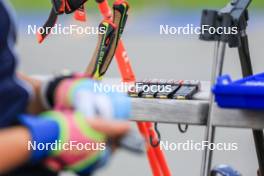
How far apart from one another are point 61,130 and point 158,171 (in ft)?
3.78

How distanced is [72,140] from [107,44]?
3.51ft

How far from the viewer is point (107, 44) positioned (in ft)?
5.53

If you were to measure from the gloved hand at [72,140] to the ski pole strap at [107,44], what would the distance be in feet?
3.34

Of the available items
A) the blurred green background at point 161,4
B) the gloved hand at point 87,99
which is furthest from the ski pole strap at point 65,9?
the gloved hand at point 87,99

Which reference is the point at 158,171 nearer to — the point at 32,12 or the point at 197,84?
the point at 197,84

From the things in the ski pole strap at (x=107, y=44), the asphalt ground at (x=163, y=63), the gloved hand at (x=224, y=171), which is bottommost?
the asphalt ground at (x=163, y=63)

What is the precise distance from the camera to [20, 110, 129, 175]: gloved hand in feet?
2.06

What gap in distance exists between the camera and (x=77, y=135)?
628 millimetres

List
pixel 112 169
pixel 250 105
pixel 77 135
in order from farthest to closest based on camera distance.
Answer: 1. pixel 112 169
2. pixel 250 105
3. pixel 77 135

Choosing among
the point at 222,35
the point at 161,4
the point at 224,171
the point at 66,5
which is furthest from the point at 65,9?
the point at 161,4

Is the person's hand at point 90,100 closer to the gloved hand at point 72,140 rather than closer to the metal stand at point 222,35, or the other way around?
the gloved hand at point 72,140

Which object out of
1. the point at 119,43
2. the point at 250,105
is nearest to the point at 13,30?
the point at 250,105

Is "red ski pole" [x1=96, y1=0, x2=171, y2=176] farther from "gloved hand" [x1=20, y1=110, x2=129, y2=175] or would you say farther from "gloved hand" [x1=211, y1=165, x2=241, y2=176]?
"gloved hand" [x1=20, y1=110, x2=129, y2=175]

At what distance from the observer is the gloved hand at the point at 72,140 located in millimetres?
627
